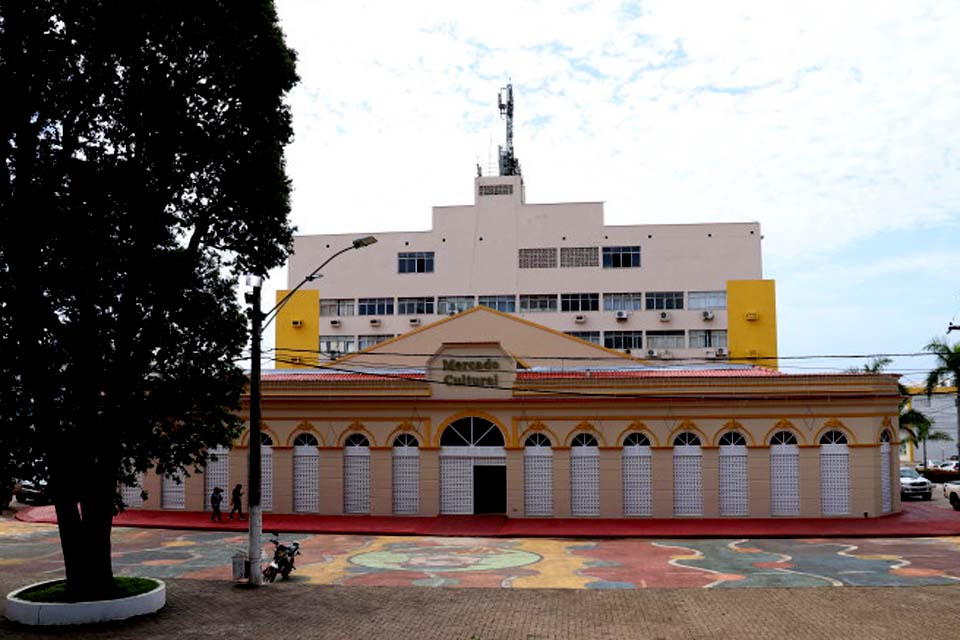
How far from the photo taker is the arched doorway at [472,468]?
1325 inches

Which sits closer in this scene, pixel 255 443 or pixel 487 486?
pixel 255 443

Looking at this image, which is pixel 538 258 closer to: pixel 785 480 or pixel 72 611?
pixel 785 480

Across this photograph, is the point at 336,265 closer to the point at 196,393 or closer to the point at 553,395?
the point at 553,395

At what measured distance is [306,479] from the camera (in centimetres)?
3419

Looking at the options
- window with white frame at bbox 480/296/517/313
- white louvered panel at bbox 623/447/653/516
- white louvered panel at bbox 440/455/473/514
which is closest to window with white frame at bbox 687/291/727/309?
window with white frame at bbox 480/296/517/313

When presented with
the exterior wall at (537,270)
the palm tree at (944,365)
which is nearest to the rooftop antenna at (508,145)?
the exterior wall at (537,270)

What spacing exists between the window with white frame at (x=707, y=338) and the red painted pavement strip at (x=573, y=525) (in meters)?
30.2

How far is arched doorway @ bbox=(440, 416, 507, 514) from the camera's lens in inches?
1325

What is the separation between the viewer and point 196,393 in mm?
19031

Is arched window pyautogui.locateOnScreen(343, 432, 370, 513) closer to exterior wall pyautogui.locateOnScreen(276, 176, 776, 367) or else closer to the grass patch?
the grass patch

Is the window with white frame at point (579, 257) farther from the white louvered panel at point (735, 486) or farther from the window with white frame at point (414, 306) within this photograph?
the white louvered panel at point (735, 486)

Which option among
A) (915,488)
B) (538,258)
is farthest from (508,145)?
(915,488)

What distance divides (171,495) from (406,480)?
10118 mm

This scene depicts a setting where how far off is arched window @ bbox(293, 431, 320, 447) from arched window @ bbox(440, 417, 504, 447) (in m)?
5.27
